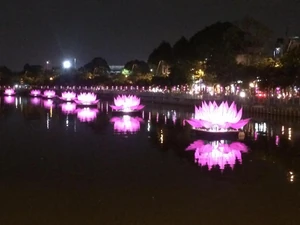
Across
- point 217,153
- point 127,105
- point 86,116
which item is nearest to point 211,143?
point 217,153

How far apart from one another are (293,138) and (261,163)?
694 cm

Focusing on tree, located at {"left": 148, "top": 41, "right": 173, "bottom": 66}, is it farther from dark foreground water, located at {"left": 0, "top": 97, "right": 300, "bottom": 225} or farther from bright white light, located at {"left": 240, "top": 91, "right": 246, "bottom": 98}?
dark foreground water, located at {"left": 0, "top": 97, "right": 300, "bottom": 225}

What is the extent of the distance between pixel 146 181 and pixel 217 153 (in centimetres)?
517

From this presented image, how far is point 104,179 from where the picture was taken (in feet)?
44.1

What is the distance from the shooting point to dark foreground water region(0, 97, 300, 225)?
10148 mm

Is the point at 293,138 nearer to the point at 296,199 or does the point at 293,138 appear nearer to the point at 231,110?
the point at 231,110

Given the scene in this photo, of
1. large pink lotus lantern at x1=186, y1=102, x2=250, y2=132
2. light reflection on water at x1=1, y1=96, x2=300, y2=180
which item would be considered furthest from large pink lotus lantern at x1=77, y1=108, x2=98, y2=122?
large pink lotus lantern at x1=186, y1=102, x2=250, y2=132

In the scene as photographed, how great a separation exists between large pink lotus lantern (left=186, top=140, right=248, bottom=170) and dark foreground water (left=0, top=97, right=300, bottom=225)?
33mm

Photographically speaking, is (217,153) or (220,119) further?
(220,119)

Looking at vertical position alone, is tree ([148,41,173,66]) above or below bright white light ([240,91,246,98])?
above

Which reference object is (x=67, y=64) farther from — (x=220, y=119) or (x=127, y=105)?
(x=220, y=119)

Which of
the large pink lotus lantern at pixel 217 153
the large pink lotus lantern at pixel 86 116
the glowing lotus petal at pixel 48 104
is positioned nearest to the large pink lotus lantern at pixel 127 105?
the large pink lotus lantern at pixel 86 116

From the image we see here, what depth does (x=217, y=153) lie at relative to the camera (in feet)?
58.4

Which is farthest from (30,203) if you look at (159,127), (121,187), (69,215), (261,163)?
(159,127)
